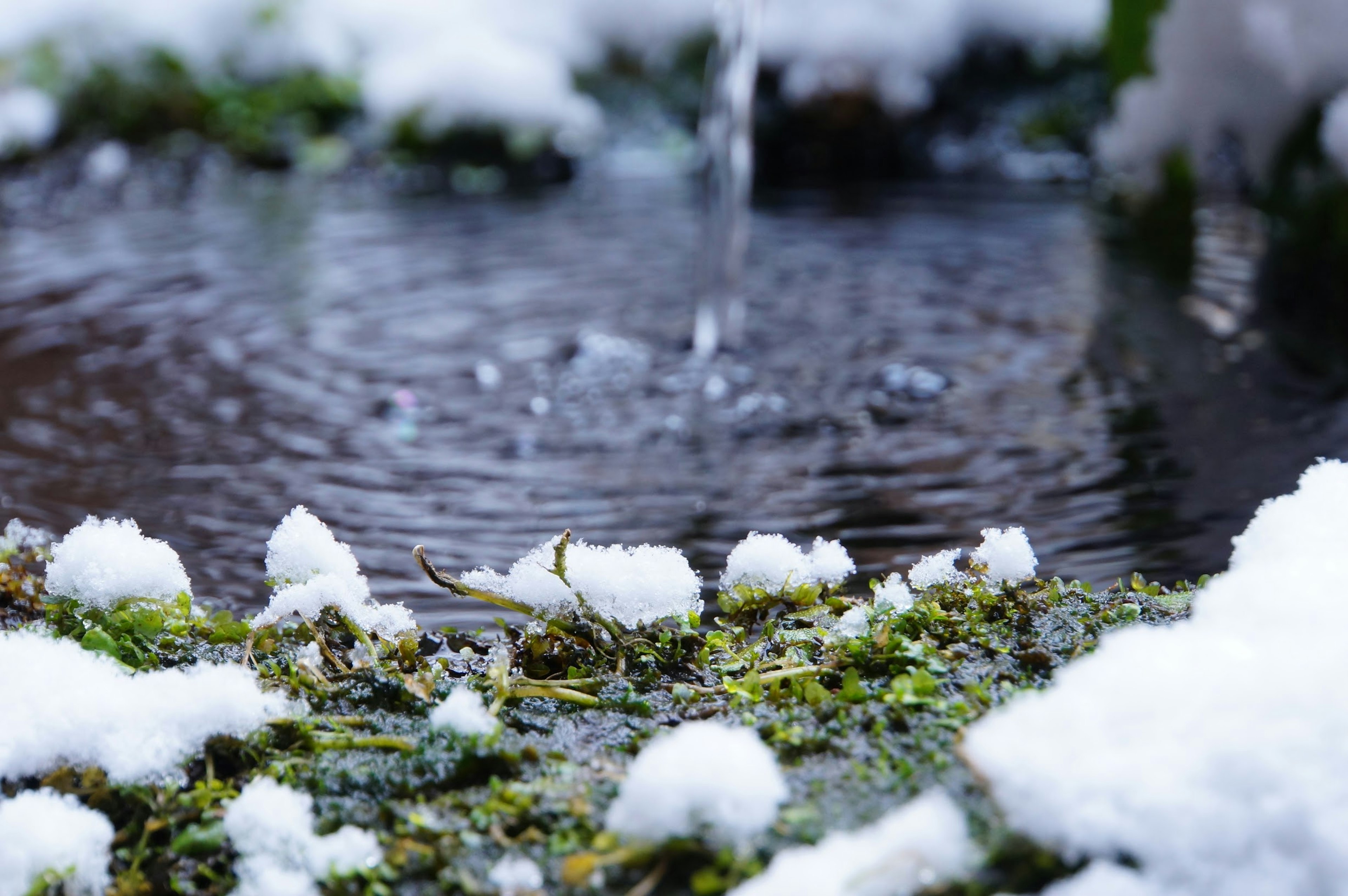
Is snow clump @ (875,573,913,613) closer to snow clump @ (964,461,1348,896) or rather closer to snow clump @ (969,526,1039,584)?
snow clump @ (969,526,1039,584)

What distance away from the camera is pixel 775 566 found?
5.02ft

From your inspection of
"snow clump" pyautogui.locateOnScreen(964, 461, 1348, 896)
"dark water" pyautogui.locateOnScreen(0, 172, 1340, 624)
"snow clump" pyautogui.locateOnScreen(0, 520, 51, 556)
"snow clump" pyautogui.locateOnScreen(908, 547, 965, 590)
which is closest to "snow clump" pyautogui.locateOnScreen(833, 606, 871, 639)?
"snow clump" pyautogui.locateOnScreen(908, 547, 965, 590)

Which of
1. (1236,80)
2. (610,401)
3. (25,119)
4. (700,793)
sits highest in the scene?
(1236,80)

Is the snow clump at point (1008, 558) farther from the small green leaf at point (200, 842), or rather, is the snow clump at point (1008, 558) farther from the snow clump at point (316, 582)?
the small green leaf at point (200, 842)

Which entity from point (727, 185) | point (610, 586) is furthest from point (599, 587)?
point (727, 185)

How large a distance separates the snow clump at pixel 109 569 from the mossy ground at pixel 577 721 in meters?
0.02

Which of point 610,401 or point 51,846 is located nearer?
point 51,846

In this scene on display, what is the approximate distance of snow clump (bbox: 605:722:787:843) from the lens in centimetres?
95

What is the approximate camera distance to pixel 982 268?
4.47m

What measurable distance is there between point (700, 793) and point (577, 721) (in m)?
0.33

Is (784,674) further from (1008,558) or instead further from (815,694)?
(1008,558)

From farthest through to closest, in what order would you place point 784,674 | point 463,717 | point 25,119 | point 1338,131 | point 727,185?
point 25,119
point 727,185
point 1338,131
point 784,674
point 463,717

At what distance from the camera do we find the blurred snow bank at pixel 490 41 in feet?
23.3

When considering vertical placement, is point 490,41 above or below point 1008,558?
above
